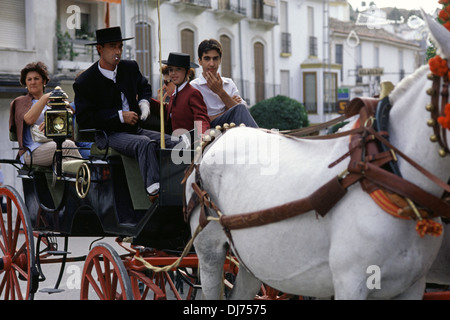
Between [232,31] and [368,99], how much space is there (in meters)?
25.8

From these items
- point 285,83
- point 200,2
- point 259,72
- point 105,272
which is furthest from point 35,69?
point 285,83

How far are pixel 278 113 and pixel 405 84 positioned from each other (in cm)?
Result: 2470

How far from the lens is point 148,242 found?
526 cm

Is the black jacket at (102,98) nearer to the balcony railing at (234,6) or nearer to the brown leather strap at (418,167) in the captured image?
the brown leather strap at (418,167)

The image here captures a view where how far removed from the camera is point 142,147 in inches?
192

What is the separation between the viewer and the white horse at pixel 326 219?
3152 mm

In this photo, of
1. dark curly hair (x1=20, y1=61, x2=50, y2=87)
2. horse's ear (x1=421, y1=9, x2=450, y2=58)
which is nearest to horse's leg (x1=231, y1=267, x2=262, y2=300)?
horse's ear (x1=421, y1=9, x2=450, y2=58)

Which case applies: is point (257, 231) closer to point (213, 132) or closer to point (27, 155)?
point (213, 132)

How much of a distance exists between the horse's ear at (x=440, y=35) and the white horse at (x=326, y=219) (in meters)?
0.18

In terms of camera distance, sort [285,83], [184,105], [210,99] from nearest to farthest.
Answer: [184,105], [210,99], [285,83]

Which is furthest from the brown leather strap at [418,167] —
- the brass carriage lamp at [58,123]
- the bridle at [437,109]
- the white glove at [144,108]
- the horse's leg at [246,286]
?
the brass carriage lamp at [58,123]

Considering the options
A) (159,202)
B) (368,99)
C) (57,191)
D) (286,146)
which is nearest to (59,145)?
(57,191)

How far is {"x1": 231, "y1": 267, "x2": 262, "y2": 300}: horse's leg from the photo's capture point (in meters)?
Answer: 4.34

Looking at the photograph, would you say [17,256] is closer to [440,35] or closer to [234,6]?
[440,35]
